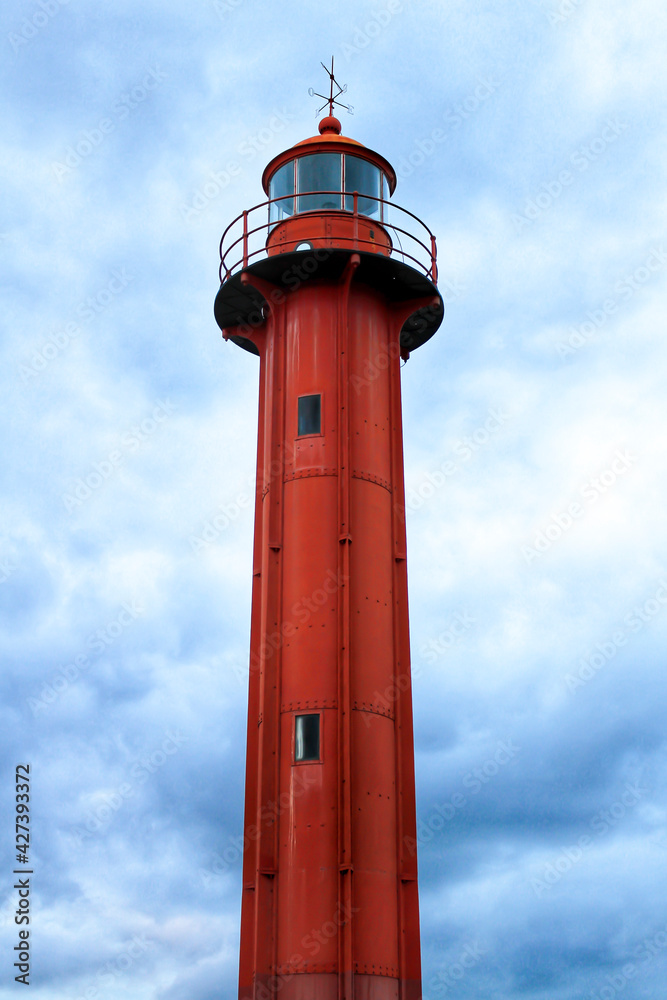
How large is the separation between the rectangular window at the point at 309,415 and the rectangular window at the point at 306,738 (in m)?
7.03

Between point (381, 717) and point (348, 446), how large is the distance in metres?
6.47

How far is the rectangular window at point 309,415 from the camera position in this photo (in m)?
28.1

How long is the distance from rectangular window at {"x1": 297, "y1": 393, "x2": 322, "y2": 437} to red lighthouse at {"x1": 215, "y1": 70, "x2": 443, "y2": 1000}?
0.03m

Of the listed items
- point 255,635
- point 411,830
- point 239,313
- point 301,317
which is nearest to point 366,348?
point 301,317

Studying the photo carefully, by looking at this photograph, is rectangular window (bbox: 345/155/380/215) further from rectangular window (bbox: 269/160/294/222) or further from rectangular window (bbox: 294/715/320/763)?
rectangular window (bbox: 294/715/320/763)

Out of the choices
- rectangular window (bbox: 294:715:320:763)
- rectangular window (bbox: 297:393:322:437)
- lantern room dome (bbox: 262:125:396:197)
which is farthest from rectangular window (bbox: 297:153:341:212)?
rectangular window (bbox: 294:715:320:763)

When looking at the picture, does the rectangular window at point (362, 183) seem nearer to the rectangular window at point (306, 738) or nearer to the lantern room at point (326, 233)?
the lantern room at point (326, 233)

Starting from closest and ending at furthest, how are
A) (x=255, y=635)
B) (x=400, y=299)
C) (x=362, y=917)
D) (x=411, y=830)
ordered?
(x=362, y=917) → (x=411, y=830) → (x=255, y=635) → (x=400, y=299)

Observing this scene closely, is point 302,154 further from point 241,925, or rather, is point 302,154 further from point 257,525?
point 241,925

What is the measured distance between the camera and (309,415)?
28.2 m

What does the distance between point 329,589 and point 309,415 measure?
15.0 ft

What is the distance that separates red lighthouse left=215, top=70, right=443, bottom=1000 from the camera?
24.0 metres

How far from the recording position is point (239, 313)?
31328 millimetres

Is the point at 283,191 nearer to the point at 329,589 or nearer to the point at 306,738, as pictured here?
the point at 329,589
